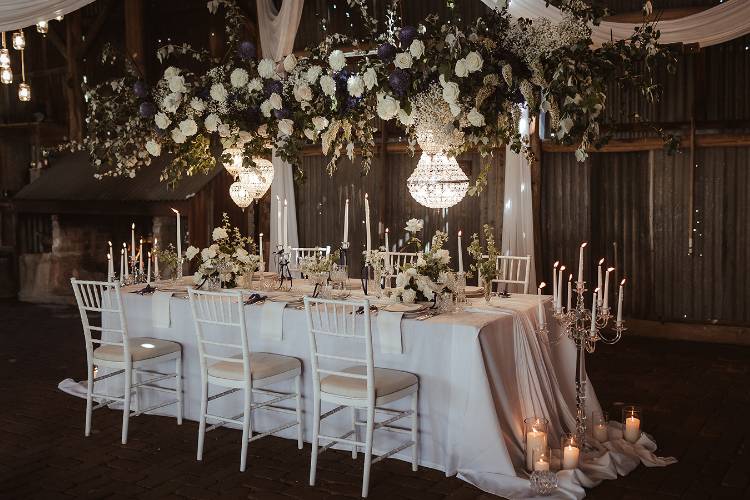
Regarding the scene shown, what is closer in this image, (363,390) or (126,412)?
(363,390)

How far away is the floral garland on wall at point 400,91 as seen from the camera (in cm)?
453

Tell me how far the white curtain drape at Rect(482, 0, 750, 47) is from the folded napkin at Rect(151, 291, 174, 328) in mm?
3608

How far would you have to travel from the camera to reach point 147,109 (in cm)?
588

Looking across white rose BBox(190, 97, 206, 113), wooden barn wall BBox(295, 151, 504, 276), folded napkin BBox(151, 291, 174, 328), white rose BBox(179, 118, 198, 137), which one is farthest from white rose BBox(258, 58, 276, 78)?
wooden barn wall BBox(295, 151, 504, 276)

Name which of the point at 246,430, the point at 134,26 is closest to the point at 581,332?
the point at 246,430

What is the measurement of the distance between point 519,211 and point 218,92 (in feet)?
13.3

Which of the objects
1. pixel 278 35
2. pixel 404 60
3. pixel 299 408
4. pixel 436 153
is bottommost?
pixel 299 408

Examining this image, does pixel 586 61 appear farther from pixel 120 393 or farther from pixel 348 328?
pixel 120 393

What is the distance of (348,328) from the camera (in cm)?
483

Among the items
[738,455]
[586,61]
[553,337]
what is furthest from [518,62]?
[738,455]

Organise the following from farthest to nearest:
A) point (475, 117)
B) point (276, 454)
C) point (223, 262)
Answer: point (223, 262)
point (276, 454)
point (475, 117)

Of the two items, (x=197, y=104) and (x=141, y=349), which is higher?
(x=197, y=104)

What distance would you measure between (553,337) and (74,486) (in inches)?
121

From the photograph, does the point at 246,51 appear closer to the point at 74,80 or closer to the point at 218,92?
the point at 218,92
